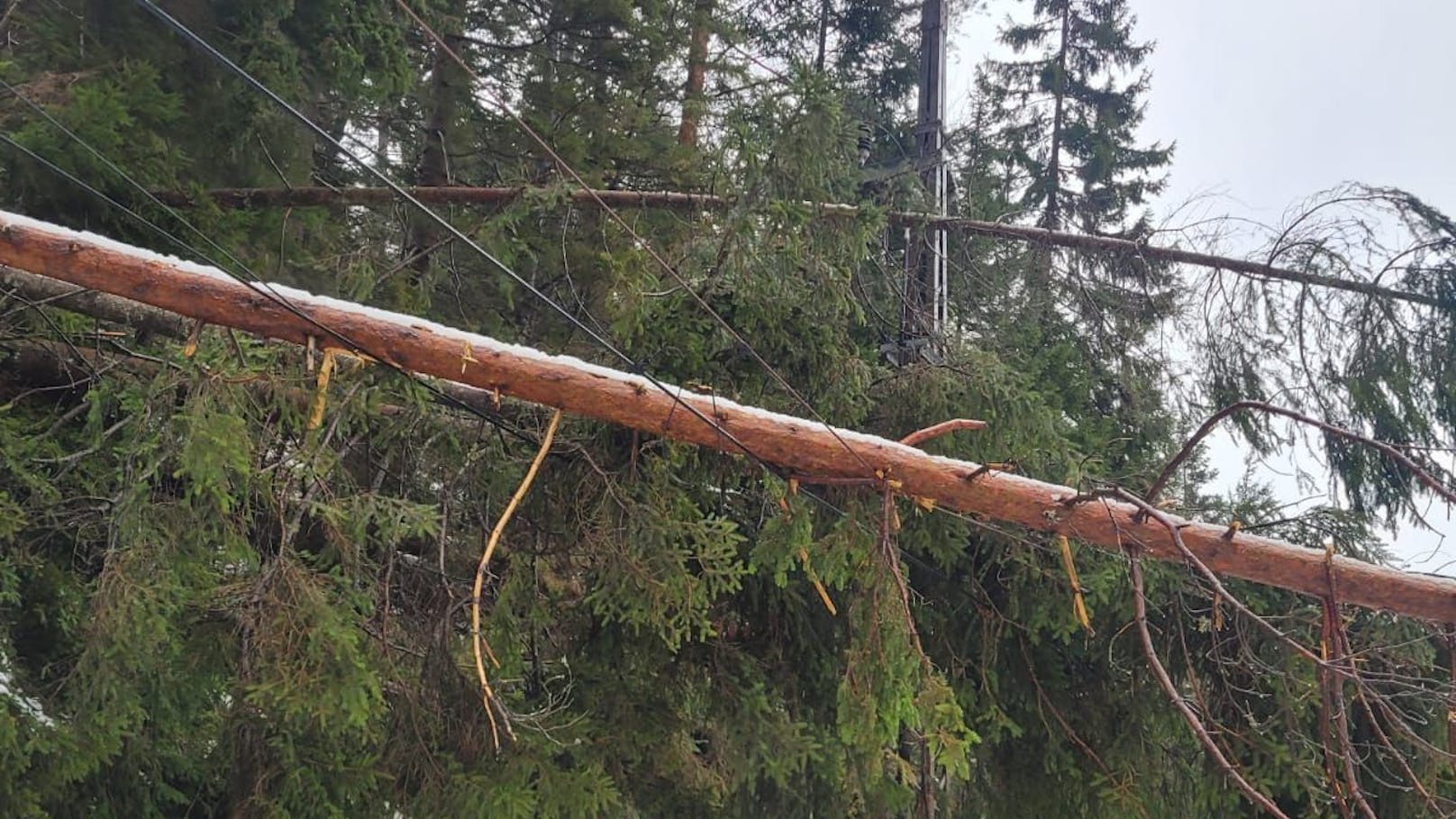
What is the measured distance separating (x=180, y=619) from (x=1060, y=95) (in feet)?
37.9

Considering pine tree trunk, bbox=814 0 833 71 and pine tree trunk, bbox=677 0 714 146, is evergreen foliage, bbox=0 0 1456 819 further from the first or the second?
pine tree trunk, bbox=814 0 833 71

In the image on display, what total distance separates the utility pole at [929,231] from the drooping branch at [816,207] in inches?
→ 9.6

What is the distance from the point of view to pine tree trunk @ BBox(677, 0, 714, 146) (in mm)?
8083

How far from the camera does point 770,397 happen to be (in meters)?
4.21

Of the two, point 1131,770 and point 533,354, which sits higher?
point 533,354

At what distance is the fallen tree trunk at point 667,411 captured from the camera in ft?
9.04

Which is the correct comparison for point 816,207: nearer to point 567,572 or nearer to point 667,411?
point 667,411

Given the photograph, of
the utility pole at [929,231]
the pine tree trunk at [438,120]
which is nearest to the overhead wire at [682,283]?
the utility pole at [929,231]

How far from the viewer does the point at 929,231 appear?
221 inches

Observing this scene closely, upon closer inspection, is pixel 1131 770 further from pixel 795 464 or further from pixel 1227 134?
pixel 1227 134

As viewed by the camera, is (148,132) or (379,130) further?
(379,130)

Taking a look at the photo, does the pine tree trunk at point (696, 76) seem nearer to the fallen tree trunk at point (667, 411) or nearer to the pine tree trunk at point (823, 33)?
the pine tree trunk at point (823, 33)

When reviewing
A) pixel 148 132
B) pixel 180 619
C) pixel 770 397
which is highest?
pixel 148 132

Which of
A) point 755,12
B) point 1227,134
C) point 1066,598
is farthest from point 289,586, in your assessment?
point 1227,134
